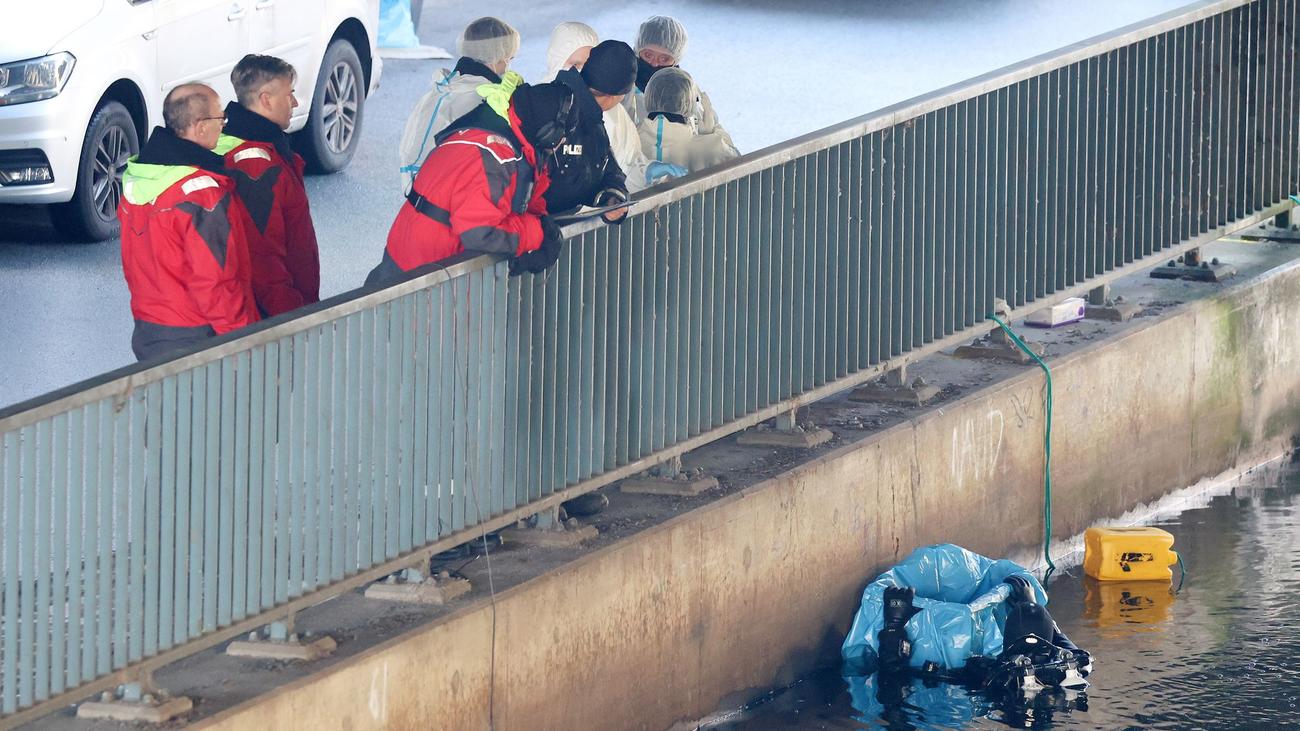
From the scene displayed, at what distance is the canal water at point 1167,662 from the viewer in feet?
29.2

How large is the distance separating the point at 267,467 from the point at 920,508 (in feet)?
12.2

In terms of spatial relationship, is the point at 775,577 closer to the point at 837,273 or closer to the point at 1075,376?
the point at 837,273

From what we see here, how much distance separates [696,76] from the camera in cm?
1920

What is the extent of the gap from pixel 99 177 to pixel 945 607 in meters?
6.17

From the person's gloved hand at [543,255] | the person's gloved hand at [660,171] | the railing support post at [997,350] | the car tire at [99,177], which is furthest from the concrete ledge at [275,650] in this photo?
the car tire at [99,177]

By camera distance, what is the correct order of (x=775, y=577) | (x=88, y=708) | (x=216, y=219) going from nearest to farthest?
(x=88, y=708), (x=216, y=219), (x=775, y=577)

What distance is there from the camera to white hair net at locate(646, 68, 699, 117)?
9.70 metres

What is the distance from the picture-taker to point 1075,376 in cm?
1077

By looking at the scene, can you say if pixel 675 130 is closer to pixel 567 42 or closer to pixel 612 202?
pixel 567 42

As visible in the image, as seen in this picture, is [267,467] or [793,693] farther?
[793,693]

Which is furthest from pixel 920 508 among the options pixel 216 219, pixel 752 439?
pixel 216 219

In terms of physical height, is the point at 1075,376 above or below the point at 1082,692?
above

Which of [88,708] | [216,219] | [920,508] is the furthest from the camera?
[920,508]

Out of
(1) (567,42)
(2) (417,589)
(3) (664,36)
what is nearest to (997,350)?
(3) (664,36)
